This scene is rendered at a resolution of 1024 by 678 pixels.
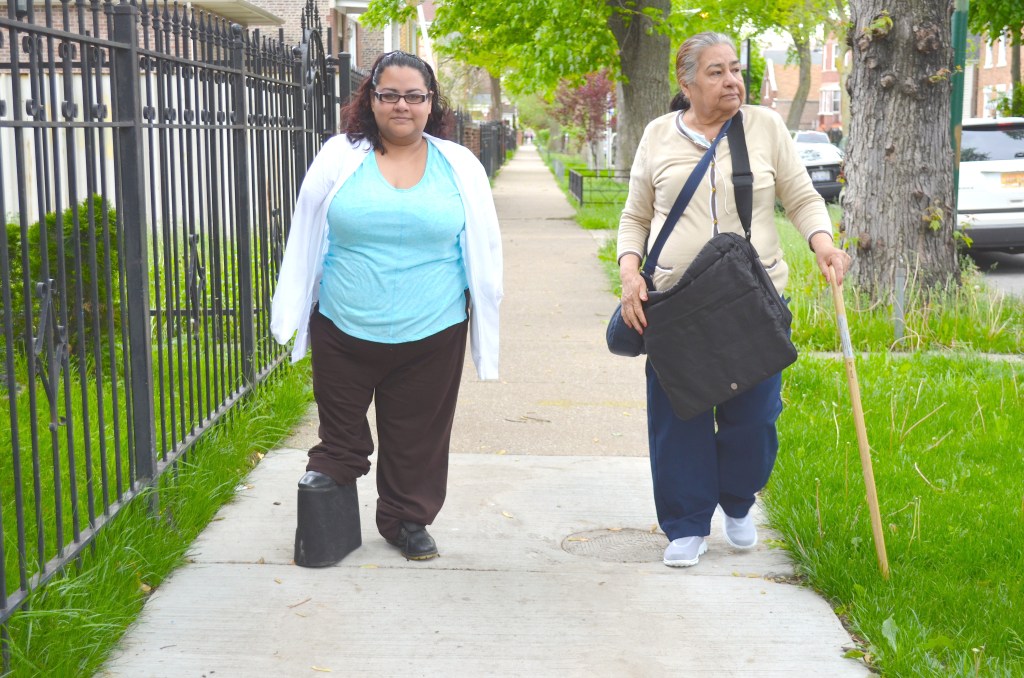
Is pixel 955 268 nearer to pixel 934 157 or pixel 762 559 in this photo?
pixel 934 157

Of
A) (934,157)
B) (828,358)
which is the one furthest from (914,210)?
A: (828,358)

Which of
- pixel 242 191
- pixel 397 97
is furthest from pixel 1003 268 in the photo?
pixel 397 97

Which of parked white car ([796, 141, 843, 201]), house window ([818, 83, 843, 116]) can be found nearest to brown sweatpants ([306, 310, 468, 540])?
parked white car ([796, 141, 843, 201])

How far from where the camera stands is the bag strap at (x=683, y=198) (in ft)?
13.7

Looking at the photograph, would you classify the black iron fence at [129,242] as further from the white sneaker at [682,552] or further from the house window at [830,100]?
the house window at [830,100]

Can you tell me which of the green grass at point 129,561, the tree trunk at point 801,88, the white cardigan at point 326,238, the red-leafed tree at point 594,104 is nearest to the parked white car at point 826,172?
the red-leafed tree at point 594,104

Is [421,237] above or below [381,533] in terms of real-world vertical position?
above

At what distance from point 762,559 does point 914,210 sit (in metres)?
5.27

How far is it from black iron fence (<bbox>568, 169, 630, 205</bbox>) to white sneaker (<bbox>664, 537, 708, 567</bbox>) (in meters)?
18.6

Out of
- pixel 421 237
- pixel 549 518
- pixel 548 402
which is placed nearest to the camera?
pixel 421 237

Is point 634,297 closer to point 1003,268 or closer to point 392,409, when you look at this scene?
point 392,409

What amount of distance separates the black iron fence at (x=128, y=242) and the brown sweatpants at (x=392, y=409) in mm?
648

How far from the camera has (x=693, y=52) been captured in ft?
13.7

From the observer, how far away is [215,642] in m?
3.76
